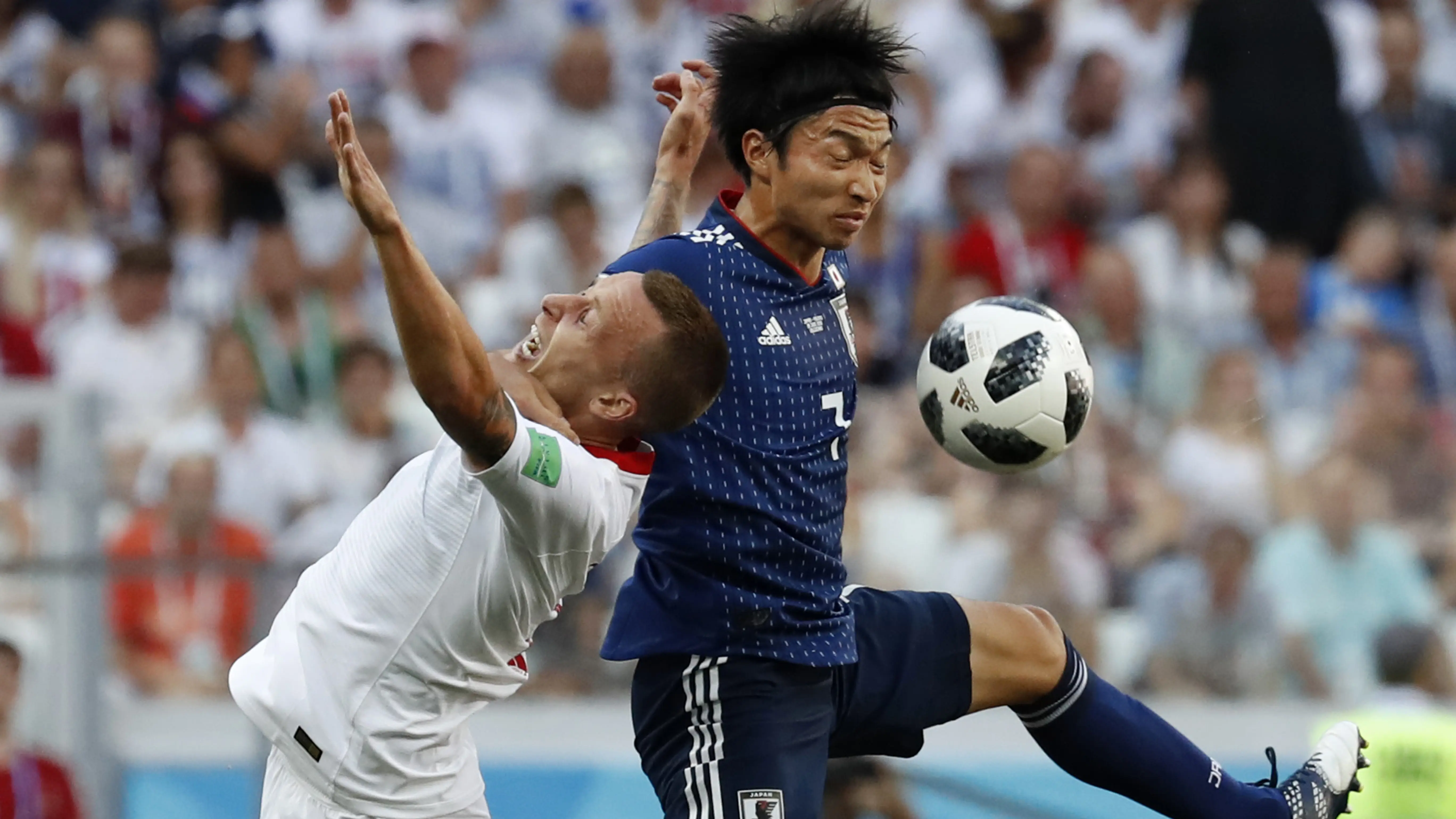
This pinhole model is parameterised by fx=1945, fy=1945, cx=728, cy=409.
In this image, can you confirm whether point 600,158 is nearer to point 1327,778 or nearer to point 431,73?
point 431,73

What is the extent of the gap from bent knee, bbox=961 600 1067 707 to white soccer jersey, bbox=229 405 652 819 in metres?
1.10

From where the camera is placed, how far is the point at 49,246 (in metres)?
9.09

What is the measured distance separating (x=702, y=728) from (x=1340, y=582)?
166 inches

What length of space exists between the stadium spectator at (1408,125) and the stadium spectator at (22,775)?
6959 millimetres

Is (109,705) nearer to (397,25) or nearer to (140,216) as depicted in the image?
(140,216)

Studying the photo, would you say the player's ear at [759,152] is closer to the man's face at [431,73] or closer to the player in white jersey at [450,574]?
the player in white jersey at [450,574]

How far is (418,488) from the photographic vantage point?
4.00m

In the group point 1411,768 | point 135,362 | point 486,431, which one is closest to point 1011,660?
point 486,431

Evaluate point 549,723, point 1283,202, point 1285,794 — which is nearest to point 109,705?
point 549,723

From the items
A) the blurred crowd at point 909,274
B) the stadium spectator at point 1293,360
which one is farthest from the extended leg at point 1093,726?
the stadium spectator at point 1293,360

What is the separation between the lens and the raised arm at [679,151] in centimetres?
499

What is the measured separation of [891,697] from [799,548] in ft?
1.54

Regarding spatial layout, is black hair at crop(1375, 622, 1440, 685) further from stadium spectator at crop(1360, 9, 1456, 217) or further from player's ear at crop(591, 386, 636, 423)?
player's ear at crop(591, 386, 636, 423)

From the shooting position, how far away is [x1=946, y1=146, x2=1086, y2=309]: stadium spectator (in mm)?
9102
